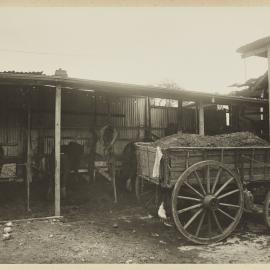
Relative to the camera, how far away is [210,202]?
242 inches

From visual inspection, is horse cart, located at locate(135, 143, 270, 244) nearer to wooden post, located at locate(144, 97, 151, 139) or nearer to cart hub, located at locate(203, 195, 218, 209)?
cart hub, located at locate(203, 195, 218, 209)

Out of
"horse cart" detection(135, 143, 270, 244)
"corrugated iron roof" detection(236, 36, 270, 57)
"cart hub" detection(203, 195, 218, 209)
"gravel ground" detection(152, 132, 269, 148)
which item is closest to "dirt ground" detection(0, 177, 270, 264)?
"horse cart" detection(135, 143, 270, 244)

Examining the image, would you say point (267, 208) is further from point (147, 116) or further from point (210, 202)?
point (147, 116)

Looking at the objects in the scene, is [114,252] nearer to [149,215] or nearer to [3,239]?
[3,239]

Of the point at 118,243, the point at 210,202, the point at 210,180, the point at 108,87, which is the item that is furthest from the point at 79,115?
the point at 210,202

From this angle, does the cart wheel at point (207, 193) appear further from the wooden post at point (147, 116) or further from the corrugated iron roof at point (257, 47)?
the wooden post at point (147, 116)

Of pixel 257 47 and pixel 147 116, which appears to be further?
pixel 147 116

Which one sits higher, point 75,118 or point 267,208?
point 75,118

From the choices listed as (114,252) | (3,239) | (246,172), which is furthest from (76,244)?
(246,172)

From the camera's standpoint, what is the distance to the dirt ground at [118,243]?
5.45m

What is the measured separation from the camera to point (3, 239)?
20.4 ft

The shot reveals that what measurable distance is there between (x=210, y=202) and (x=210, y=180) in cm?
39

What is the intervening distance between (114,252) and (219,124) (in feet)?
33.2

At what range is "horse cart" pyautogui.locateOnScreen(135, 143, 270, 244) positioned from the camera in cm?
602
